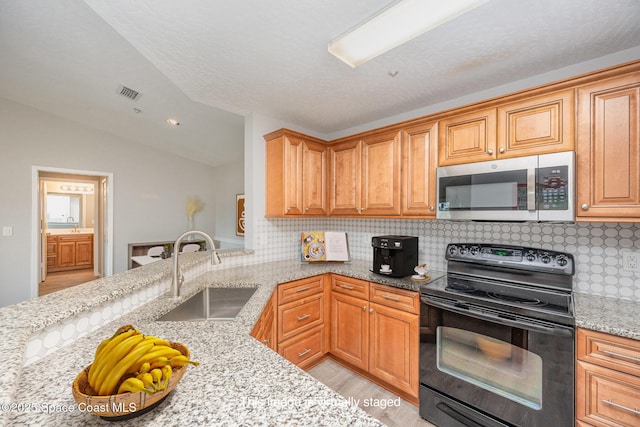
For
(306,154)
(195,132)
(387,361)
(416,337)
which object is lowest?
(387,361)

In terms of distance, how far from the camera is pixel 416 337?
1855 mm

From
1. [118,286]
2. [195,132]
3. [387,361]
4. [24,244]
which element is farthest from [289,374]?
[24,244]

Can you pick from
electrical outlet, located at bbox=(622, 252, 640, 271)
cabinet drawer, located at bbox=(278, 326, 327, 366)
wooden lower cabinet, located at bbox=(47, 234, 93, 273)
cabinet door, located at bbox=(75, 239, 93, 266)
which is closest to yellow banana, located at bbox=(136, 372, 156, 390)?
cabinet drawer, located at bbox=(278, 326, 327, 366)

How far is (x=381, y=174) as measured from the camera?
2385 mm

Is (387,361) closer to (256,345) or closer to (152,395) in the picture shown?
(256,345)

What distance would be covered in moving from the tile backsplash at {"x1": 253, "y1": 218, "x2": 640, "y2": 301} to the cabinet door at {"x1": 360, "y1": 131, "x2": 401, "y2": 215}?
38 cm

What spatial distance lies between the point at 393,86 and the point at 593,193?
Answer: 1454 mm

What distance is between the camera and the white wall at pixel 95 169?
3.60 metres

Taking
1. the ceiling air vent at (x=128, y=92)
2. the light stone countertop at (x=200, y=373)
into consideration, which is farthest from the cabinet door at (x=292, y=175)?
the ceiling air vent at (x=128, y=92)

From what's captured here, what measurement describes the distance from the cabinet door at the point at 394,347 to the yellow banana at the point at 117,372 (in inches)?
68.2

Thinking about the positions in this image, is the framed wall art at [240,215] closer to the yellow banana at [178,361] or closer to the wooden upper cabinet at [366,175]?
the wooden upper cabinet at [366,175]

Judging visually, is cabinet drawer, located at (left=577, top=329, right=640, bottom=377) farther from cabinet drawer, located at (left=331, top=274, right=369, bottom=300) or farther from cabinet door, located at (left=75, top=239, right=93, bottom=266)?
cabinet door, located at (left=75, top=239, right=93, bottom=266)

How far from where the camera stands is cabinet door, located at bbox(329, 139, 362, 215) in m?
2.58

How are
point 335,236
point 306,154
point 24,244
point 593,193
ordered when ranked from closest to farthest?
point 593,193 < point 306,154 < point 335,236 < point 24,244
